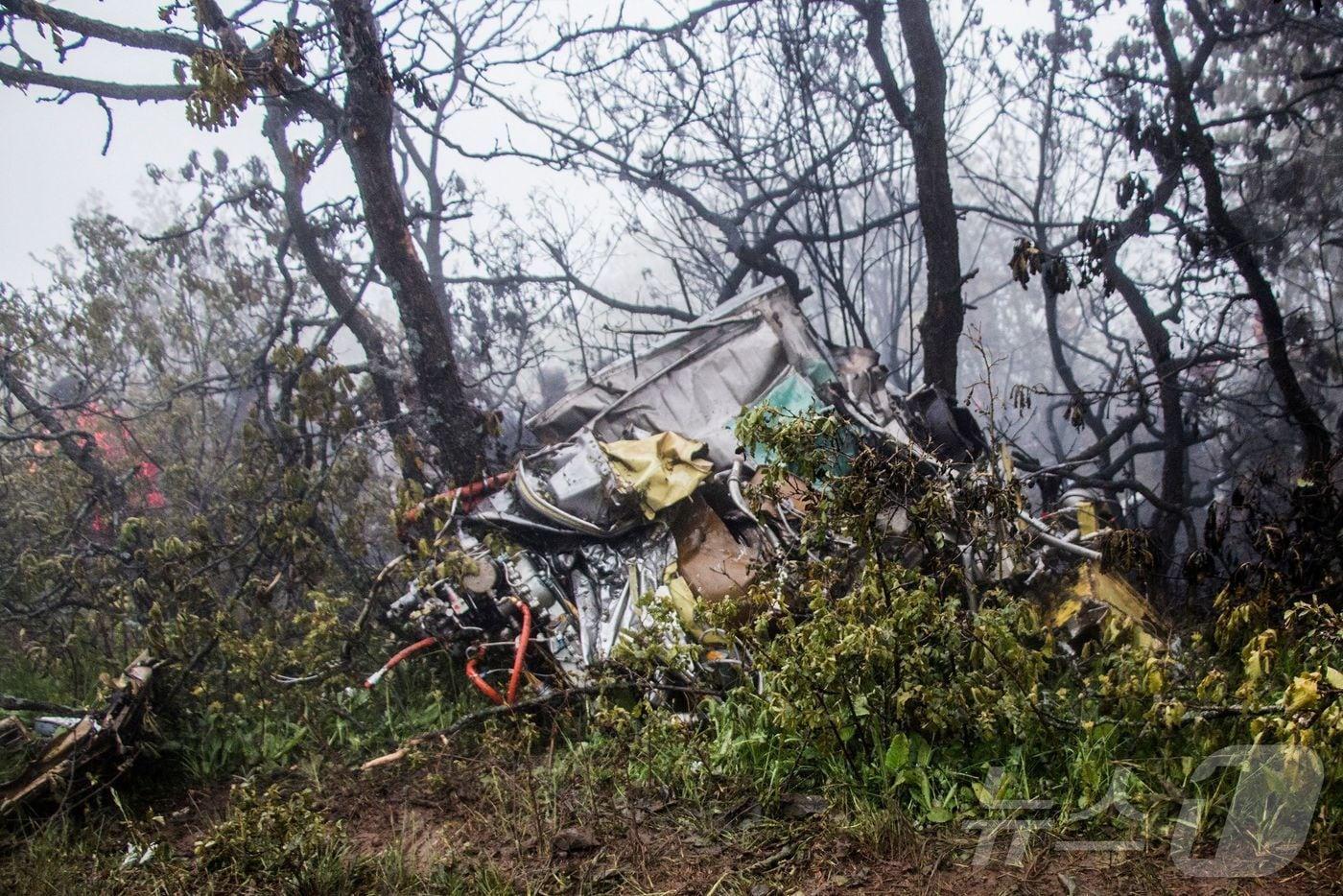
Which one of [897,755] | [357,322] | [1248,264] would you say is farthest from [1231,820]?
[357,322]

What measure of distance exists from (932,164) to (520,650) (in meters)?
4.97

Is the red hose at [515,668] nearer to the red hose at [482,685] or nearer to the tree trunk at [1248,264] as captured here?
the red hose at [482,685]

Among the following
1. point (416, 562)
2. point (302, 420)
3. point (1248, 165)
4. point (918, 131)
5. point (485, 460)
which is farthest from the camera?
point (1248, 165)

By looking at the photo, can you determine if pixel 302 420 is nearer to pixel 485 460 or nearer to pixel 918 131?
pixel 485 460

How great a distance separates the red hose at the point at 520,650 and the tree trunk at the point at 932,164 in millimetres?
3929

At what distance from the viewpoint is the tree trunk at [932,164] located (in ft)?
21.6

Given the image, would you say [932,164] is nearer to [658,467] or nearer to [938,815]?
[658,467]

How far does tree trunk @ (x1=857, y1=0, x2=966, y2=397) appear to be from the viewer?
659 centimetres

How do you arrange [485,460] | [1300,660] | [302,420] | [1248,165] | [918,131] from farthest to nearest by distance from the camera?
[1248,165] → [918,131] → [485,460] → [302,420] → [1300,660]

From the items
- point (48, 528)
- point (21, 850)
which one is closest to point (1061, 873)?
point (21, 850)

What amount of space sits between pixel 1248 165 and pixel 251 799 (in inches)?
364

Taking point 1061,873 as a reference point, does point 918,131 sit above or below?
above

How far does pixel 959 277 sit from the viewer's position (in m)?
6.62

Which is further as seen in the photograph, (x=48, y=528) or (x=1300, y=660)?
(x=48, y=528)
